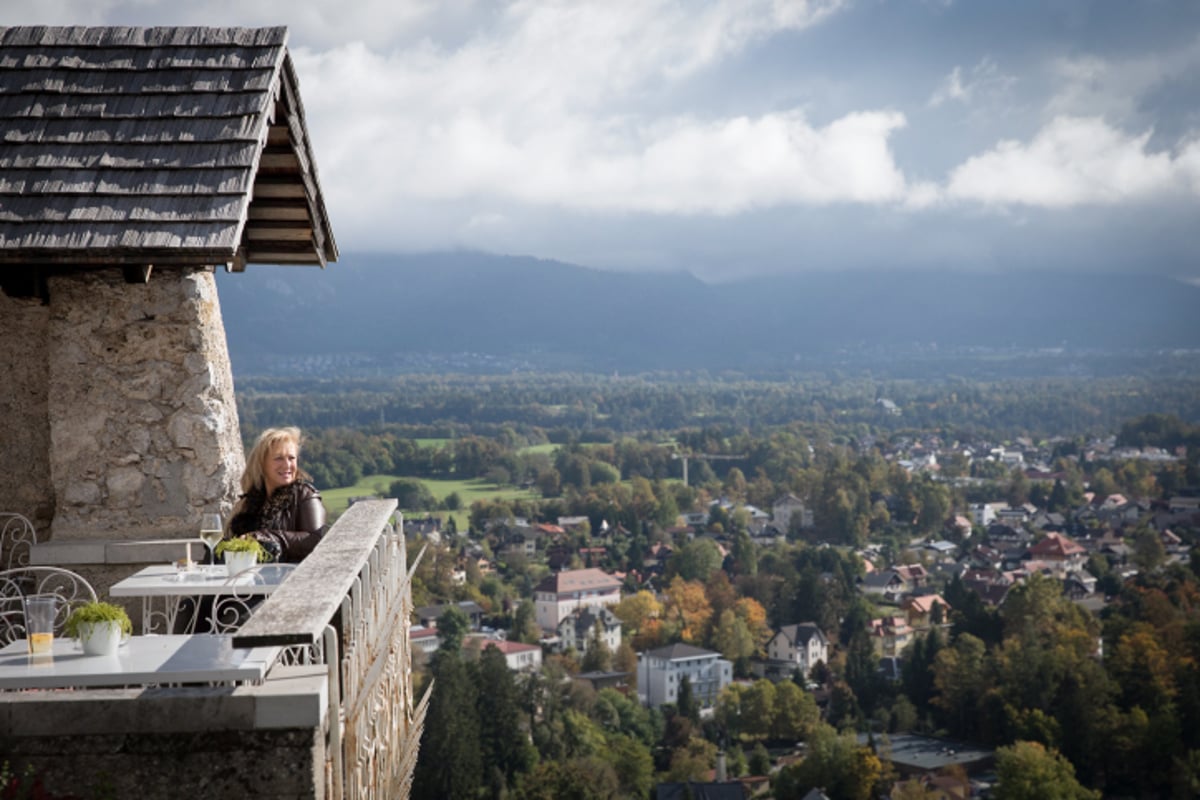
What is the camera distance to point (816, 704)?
51375 millimetres

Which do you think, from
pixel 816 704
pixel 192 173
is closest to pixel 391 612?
pixel 192 173

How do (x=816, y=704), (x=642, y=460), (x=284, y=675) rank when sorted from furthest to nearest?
(x=642, y=460) < (x=816, y=704) < (x=284, y=675)

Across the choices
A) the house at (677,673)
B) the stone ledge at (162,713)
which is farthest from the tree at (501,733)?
the stone ledge at (162,713)

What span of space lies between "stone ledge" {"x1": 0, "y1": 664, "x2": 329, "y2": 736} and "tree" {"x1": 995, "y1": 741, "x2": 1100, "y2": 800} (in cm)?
3947

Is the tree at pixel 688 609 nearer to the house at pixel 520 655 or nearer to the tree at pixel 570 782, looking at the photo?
the house at pixel 520 655

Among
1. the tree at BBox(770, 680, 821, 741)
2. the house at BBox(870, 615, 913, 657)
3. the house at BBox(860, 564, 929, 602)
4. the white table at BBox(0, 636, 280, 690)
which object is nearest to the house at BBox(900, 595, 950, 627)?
the house at BBox(870, 615, 913, 657)

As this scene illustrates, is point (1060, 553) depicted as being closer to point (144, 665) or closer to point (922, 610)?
point (922, 610)

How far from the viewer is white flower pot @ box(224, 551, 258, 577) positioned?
468cm

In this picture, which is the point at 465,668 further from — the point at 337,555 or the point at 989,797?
the point at 337,555

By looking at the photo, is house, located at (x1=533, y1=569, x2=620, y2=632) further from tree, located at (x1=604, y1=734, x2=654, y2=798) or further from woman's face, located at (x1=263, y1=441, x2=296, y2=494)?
woman's face, located at (x1=263, y1=441, x2=296, y2=494)

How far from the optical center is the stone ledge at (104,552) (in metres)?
5.22

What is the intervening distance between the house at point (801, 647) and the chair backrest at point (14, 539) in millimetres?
54124

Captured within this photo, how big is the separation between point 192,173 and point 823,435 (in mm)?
114242

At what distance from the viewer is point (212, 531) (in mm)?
5066
